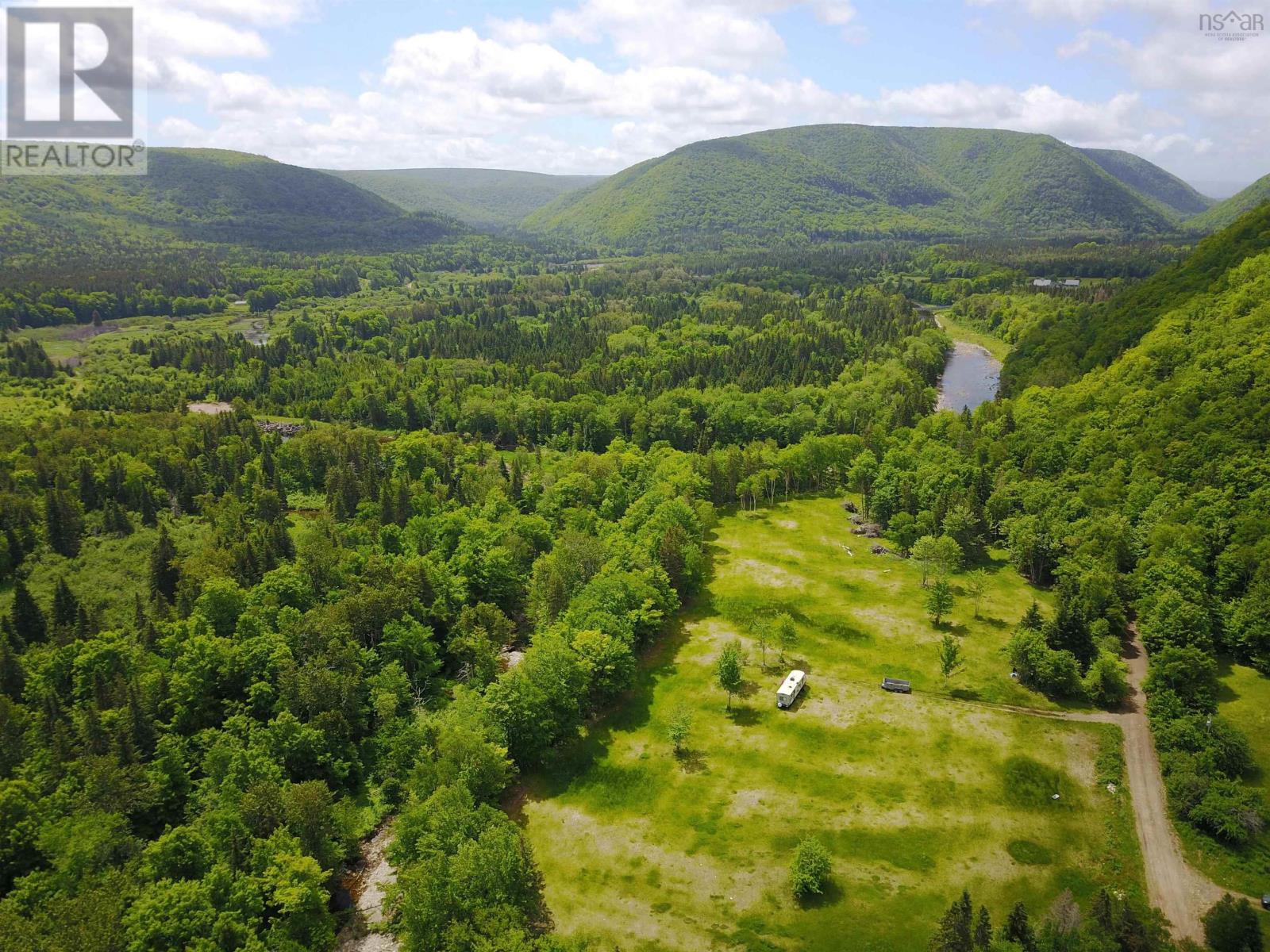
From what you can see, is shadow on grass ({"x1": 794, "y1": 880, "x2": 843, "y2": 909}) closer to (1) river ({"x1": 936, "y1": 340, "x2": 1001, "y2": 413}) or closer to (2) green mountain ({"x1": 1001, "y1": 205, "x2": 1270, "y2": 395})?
(2) green mountain ({"x1": 1001, "y1": 205, "x2": 1270, "y2": 395})

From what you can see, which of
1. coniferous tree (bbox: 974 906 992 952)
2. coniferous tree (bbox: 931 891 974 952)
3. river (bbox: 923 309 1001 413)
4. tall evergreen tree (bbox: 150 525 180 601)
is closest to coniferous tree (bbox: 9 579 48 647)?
tall evergreen tree (bbox: 150 525 180 601)

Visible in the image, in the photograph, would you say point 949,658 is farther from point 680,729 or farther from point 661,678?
point 661,678

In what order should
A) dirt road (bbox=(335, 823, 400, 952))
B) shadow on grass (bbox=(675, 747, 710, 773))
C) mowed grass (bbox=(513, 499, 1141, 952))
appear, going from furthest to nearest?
1. shadow on grass (bbox=(675, 747, 710, 773))
2. dirt road (bbox=(335, 823, 400, 952))
3. mowed grass (bbox=(513, 499, 1141, 952))

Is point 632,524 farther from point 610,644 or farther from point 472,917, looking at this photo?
point 472,917

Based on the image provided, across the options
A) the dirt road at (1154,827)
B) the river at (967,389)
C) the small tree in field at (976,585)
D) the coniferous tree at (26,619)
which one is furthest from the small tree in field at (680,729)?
the river at (967,389)

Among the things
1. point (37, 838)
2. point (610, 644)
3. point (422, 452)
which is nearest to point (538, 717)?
point (610, 644)

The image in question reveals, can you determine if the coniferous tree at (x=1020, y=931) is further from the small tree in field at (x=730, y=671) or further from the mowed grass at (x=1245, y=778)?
the small tree in field at (x=730, y=671)
